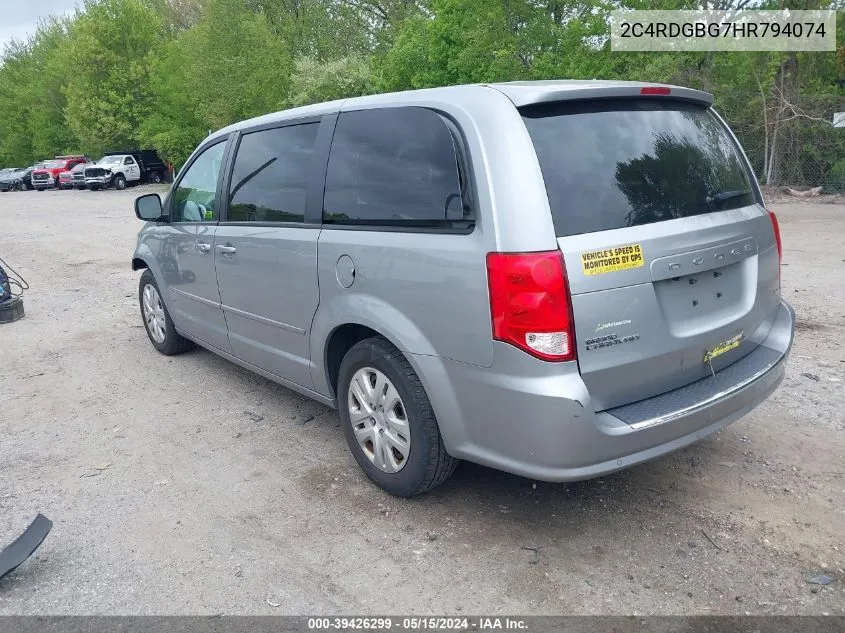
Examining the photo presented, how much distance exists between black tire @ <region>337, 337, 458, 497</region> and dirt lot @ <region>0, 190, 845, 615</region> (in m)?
0.17

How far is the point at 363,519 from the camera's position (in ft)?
11.4

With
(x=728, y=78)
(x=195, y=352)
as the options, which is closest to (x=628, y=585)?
(x=195, y=352)

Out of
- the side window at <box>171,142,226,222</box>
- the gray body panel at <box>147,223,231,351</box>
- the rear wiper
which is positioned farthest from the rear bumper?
the side window at <box>171,142,226,222</box>

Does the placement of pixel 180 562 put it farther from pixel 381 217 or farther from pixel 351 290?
pixel 381 217

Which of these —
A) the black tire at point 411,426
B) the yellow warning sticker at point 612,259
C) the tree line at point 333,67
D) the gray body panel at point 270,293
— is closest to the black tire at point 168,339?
the gray body panel at point 270,293

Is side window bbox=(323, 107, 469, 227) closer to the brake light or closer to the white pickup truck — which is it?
the brake light

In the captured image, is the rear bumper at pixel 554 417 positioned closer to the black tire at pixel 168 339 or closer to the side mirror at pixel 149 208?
the side mirror at pixel 149 208

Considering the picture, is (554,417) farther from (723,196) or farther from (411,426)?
(723,196)

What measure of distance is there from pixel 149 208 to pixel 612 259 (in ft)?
13.5

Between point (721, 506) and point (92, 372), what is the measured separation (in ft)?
16.2

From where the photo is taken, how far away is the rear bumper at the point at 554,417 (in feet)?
9.20

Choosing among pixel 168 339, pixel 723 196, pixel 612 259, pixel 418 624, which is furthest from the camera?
pixel 168 339

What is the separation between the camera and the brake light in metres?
3.27

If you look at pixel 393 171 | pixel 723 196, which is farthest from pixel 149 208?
pixel 723 196
